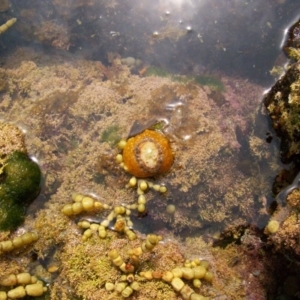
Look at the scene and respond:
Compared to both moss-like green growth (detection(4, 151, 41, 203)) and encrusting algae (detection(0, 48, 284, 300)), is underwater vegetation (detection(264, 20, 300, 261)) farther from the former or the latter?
moss-like green growth (detection(4, 151, 41, 203))

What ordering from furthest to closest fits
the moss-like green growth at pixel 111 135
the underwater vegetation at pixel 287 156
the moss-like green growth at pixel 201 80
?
the moss-like green growth at pixel 201 80
the moss-like green growth at pixel 111 135
the underwater vegetation at pixel 287 156

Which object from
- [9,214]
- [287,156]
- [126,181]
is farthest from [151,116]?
[9,214]

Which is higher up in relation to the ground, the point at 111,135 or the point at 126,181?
the point at 111,135

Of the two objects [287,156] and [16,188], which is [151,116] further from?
[16,188]

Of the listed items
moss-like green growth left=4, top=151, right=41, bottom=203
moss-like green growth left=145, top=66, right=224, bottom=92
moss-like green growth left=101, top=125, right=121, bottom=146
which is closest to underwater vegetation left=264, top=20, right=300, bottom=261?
moss-like green growth left=145, top=66, right=224, bottom=92

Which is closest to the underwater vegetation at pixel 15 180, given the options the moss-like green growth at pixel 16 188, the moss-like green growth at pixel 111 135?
the moss-like green growth at pixel 16 188

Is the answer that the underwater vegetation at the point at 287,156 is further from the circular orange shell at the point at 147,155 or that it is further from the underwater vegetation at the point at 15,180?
the underwater vegetation at the point at 15,180

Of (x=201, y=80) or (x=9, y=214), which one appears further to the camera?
(x=201, y=80)
